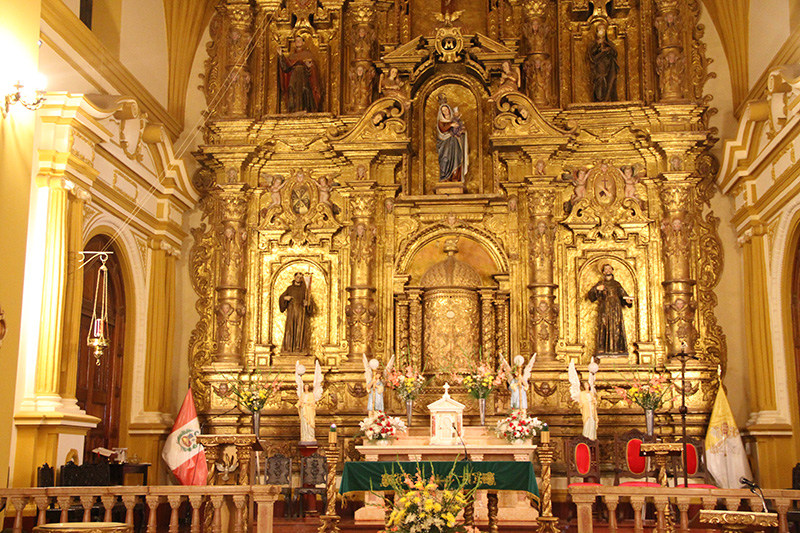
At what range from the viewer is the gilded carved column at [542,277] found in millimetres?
14641

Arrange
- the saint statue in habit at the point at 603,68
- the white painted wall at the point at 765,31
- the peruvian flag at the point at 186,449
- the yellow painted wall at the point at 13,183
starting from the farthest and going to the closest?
the saint statue in habit at the point at 603,68 → the peruvian flag at the point at 186,449 → the white painted wall at the point at 765,31 → the yellow painted wall at the point at 13,183

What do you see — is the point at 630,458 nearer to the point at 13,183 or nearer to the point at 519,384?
the point at 519,384

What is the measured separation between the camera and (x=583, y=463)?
13.4 m

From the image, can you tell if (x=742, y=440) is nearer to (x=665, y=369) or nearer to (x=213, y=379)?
(x=665, y=369)

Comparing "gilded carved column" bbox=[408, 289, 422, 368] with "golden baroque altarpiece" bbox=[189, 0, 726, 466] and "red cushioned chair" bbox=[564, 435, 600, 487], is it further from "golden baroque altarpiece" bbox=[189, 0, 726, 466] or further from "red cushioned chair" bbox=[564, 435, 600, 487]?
"red cushioned chair" bbox=[564, 435, 600, 487]

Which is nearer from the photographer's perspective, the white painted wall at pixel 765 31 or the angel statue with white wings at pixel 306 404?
the white painted wall at pixel 765 31

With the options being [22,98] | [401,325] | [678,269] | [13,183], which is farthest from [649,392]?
[22,98]

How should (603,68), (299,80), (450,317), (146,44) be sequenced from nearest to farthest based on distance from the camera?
(450,317) < (146,44) < (603,68) < (299,80)

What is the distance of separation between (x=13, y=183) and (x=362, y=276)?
24.4 ft

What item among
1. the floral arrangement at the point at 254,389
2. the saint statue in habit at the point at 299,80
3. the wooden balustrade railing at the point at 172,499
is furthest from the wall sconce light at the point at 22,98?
the saint statue in habit at the point at 299,80

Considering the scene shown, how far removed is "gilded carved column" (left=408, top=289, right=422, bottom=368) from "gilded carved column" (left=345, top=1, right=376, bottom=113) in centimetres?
334

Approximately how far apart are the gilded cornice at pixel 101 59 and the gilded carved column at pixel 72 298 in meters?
2.10

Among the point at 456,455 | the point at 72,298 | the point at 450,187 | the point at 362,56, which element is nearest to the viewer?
the point at 72,298

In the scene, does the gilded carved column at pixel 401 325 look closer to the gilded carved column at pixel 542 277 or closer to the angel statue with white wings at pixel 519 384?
the angel statue with white wings at pixel 519 384
